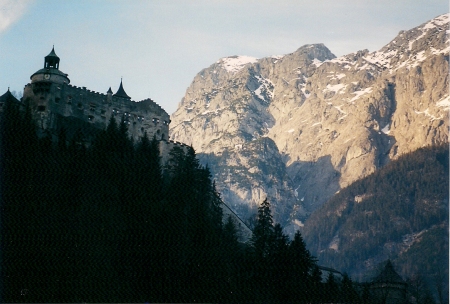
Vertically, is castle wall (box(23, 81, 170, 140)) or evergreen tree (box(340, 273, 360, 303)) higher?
castle wall (box(23, 81, 170, 140))

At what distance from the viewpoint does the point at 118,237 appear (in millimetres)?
82188

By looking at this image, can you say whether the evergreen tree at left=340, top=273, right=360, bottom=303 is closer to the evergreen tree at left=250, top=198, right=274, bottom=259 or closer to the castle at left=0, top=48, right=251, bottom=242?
the evergreen tree at left=250, top=198, right=274, bottom=259

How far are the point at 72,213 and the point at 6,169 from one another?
1019 centimetres

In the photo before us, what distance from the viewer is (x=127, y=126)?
379 ft

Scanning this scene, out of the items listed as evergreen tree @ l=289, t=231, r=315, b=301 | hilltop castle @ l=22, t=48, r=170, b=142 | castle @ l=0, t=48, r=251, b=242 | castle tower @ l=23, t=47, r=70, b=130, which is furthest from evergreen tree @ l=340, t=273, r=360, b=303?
castle tower @ l=23, t=47, r=70, b=130

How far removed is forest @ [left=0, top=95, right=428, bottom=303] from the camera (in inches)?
2938

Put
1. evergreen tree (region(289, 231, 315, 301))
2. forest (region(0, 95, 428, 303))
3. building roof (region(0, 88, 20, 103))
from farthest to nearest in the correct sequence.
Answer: building roof (region(0, 88, 20, 103)) → evergreen tree (region(289, 231, 315, 301)) → forest (region(0, 95, 428, 303))

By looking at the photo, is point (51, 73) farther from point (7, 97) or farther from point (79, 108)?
point (7, 97)

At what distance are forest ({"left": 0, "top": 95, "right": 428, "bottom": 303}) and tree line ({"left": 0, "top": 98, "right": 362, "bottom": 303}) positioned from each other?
0.39 feet

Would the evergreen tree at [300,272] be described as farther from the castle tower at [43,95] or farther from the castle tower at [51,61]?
the castle tower at [51,61]

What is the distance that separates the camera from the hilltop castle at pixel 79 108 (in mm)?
107938

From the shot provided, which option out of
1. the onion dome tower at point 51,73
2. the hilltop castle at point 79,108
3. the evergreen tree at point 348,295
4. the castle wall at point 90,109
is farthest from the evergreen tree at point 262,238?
the onion dome tower at point 51,73

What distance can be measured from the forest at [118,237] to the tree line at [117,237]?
0.12 meters

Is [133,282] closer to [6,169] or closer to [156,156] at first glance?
[6,169]
